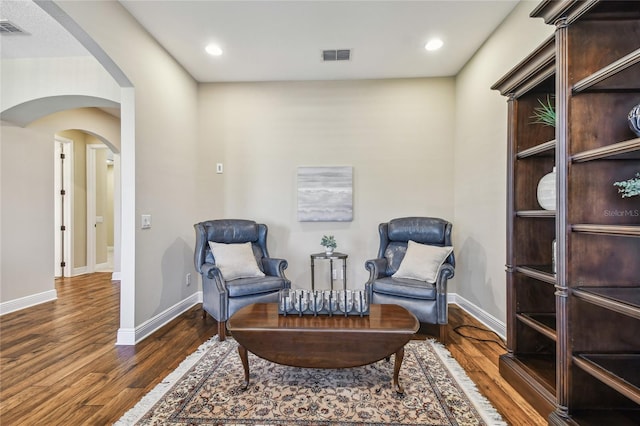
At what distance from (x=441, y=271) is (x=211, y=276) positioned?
2.14m

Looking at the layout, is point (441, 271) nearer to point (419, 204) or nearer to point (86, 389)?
point (419, 204)

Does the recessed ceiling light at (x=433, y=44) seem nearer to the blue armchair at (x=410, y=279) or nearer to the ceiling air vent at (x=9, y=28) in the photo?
the blue armchair at (x=410, y=279)

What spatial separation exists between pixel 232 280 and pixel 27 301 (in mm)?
2861

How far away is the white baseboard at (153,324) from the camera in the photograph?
102 inches

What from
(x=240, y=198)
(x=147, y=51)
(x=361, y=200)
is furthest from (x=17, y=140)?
(x=361, y=200)

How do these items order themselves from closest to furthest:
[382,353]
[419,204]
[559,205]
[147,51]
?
[559,205] → [382,353] → [147,51] → [419,204]

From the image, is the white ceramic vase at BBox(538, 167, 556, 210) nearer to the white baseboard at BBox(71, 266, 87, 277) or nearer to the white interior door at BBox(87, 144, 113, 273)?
the white interior door at BBox(87, 144, 113, 273)

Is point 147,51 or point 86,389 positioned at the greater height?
point 147,51

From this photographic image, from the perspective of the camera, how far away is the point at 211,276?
2.80 metres

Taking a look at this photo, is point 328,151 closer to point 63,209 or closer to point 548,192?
point 548,192

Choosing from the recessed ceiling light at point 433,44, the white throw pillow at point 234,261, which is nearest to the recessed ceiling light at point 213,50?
the white throw pillow at point 234,261

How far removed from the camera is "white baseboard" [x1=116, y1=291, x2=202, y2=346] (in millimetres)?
2596

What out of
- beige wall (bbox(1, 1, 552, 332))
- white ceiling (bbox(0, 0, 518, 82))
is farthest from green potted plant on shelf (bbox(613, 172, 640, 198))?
beige wall (bbox(1, 1, 552, 332))

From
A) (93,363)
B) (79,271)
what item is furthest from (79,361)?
(79,271)
